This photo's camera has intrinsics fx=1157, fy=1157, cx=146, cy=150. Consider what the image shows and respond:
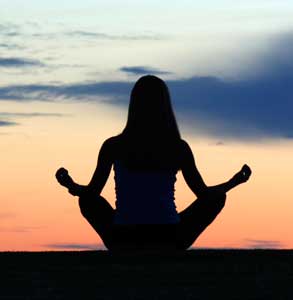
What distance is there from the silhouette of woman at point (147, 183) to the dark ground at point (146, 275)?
237 millimetres

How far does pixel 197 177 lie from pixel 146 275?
1.86 m

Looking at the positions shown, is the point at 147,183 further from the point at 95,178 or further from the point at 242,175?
the point at 242,175

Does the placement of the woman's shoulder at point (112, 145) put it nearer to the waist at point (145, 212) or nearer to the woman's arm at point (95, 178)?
the woman's arm at point (95, 178)

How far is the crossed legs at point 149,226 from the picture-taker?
11.1 m

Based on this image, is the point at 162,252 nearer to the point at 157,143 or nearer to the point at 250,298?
the point at 157,143

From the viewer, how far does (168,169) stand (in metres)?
11.1

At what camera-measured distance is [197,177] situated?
11.4 metres

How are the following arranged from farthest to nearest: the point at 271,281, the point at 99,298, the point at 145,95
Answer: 1. the point at 145,95
2. the point at 271,281
3. the point at 99,298

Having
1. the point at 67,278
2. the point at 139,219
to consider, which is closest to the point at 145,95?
the point at 139,219

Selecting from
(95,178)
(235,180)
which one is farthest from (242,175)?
(95,178)

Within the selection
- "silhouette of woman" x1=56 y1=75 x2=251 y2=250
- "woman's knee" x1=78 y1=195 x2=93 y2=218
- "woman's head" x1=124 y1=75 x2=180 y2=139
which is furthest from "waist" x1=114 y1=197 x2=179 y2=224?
"woman's head" x1=124 y1=75 x2=180 y2=139

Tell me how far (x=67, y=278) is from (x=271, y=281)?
1.72 m

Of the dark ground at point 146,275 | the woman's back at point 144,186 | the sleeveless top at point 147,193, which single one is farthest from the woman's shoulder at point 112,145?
the dark ground at point 146,275

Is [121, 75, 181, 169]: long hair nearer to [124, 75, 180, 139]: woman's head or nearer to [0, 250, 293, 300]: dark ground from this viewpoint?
[124, 75, 180, 139]: woman's head
